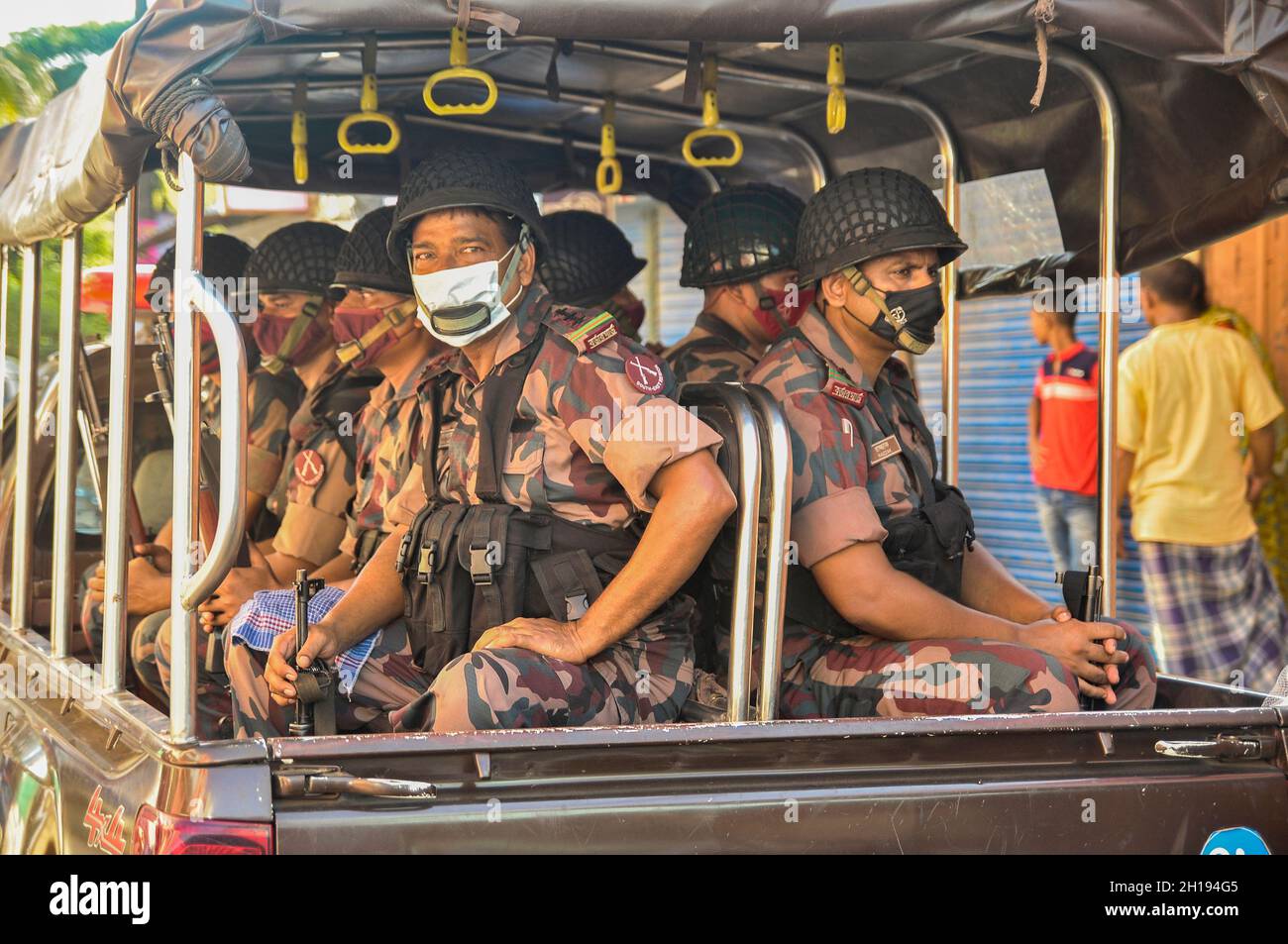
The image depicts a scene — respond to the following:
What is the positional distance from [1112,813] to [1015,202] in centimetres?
202

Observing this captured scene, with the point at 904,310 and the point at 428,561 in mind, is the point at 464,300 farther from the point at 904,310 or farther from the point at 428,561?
the point at 904,310

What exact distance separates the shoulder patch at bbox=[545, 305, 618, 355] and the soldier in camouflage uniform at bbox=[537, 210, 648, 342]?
1433mm

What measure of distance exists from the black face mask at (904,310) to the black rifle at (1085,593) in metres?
0.63

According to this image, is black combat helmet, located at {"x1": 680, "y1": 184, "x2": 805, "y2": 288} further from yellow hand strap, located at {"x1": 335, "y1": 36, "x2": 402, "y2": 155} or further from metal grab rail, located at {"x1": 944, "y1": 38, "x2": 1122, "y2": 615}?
yellow hand strap, located at {"x1": 335, "y1": 36, "x2": 402, "y2": 155}

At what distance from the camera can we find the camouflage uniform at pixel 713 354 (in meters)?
3.94

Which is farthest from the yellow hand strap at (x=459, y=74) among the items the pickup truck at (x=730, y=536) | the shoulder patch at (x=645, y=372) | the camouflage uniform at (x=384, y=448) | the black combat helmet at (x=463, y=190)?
the shoulder patch at (x=645, y=372)

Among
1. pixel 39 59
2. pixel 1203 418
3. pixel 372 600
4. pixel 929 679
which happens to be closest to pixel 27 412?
pixel 372 600

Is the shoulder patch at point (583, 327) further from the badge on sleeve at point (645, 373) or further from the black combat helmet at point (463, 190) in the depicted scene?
the black combat helmet at point (463, 190)

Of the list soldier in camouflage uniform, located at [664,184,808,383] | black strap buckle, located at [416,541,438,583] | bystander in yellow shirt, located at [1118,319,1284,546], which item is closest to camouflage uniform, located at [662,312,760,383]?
soldier in camouflage uniform, located at [664,184,808,383]

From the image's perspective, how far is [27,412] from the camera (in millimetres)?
3445

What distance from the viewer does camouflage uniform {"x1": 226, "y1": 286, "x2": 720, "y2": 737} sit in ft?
8.66

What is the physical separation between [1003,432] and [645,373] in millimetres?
5251
